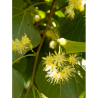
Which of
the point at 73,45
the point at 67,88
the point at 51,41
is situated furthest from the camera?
the point at 51,41

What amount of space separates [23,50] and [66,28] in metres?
0.30

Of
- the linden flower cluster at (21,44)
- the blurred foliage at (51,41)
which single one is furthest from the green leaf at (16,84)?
the linden flower cluster at (21,44)

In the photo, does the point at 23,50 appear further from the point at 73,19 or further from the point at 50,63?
the point at 73,19

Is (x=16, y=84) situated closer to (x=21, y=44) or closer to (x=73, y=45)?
(x=21, y=44)

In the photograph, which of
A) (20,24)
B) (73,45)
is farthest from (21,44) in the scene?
(73,45)

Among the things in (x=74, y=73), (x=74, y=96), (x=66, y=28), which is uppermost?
(x=66, y=28)

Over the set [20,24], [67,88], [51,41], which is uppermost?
[20,24]

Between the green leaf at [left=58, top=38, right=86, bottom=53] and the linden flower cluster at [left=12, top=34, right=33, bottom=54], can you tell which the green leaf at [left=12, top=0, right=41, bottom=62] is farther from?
the green leaf at [left=58, top=38, right=86, bottom=53]

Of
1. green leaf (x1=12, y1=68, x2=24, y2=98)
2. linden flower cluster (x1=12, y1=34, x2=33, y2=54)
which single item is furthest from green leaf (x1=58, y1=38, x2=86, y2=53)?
green leaf (x1=12, y1=68, x2=24, y2=98)

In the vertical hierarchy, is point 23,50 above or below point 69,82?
above

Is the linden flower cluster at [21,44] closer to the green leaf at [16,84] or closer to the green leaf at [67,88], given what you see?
the green leaf at [16,84]

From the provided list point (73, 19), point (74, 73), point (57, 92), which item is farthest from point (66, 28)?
point (57, 92)

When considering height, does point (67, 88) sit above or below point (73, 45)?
below
